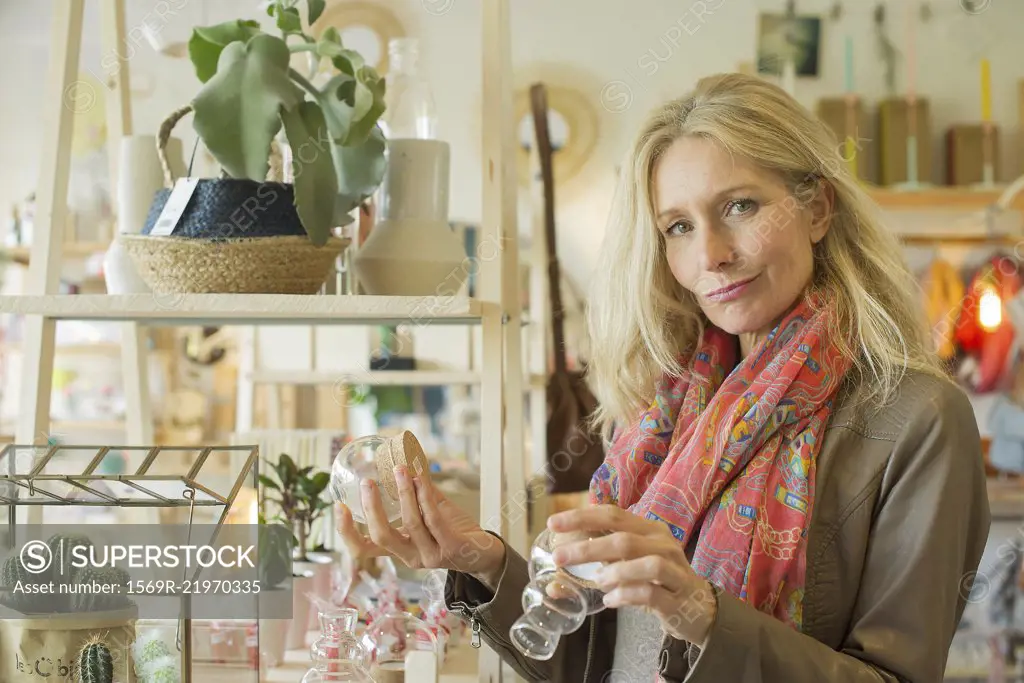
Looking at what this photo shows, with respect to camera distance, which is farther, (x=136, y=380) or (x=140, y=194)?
(x=136, y=380)

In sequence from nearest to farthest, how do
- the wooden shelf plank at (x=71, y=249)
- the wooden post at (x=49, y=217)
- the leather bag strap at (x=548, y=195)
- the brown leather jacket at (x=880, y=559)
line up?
the brown leather jacket at (x=880, y=559), the wooden post at (x=49, y=217), the leather bag strap at (x=548, y=195), the wooden shelf plank at (x=71, y=249)

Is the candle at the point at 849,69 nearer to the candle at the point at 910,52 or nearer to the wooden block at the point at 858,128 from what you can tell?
the wooden block at the point at 858,128

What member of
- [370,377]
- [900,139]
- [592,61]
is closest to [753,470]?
[370,377]

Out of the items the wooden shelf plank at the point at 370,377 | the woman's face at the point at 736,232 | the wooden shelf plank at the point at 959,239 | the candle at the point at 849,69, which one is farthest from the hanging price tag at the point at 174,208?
the candle at the point at 849,69

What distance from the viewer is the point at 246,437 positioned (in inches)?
68.2

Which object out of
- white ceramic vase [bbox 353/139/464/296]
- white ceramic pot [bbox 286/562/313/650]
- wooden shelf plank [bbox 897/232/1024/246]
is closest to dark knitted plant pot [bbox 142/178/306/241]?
white ceramic vase [bbox 353/139/464/296]

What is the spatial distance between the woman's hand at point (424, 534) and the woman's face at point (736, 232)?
0.38 m

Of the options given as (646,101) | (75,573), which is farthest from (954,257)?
(75,573)

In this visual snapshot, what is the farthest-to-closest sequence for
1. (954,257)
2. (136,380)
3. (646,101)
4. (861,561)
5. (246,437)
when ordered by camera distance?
(646,101) → (954,257) → (246,437) → (136,380) → (861,561)

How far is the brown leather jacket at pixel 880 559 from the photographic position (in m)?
0.92

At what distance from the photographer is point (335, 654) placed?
109 cm

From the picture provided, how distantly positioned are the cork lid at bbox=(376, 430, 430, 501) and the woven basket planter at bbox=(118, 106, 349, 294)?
27 centimetres

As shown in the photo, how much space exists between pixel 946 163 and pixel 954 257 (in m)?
0.41

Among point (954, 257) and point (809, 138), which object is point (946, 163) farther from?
point (809, 138)
